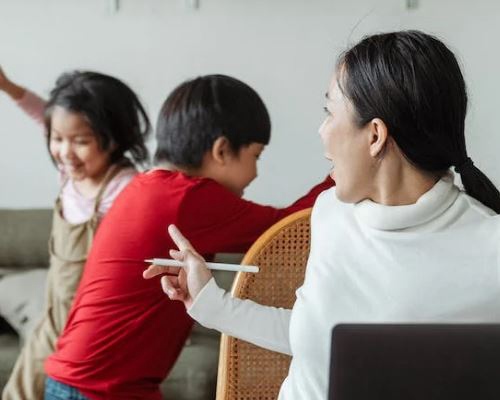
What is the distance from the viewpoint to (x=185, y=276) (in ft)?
4.43

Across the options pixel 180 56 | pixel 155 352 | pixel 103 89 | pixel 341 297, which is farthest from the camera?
pixel 180 56

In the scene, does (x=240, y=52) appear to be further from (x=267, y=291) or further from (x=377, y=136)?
(x=377, y=136)

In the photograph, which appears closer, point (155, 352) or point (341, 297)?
point (341, 297)

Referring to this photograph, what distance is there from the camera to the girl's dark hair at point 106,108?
92.4 inches

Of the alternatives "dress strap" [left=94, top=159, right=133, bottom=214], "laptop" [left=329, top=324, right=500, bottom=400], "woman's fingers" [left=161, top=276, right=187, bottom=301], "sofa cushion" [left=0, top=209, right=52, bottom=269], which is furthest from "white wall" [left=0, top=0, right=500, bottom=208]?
"laptop" [left=329, top=324, right=500, bottom=400]

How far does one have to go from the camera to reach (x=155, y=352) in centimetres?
169

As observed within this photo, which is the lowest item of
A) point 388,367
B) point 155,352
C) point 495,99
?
point 155,352

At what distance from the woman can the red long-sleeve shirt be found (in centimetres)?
39

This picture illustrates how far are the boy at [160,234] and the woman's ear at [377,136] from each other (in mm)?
425

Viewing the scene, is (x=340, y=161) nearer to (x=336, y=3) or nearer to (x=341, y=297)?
(x=341, y=297)

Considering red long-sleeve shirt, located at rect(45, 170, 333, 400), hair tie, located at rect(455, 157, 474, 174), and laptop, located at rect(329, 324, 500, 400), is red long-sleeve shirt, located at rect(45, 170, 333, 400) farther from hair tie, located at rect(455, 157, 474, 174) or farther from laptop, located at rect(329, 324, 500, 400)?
laptop, located at rect(329, 324, 500, 400)

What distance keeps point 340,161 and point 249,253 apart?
36 centimetres

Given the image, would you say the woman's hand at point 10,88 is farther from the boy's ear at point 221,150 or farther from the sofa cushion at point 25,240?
the boy's ear at point 221,150

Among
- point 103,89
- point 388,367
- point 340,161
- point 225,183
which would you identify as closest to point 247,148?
point 225,183
